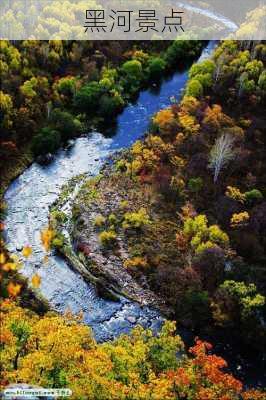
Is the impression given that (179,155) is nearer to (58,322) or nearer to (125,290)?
(125,290)

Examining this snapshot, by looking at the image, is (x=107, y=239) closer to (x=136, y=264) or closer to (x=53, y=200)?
(x=136, y=264)

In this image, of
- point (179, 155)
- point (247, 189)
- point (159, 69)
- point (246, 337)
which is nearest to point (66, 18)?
point (159, 69)

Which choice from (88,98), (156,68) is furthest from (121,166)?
(156,68)

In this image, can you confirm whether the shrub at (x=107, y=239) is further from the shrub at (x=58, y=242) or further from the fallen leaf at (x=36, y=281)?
the fallen leaf at (x=36, y=281)

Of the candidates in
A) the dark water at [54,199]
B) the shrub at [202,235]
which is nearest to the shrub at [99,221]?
the dark water at [54,199]

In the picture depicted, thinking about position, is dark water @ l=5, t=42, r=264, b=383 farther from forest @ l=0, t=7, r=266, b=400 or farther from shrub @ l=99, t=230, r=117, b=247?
shrub @ l=99, t=230, r=117, b=247

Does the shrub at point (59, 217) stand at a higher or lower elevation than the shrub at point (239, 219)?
lower
